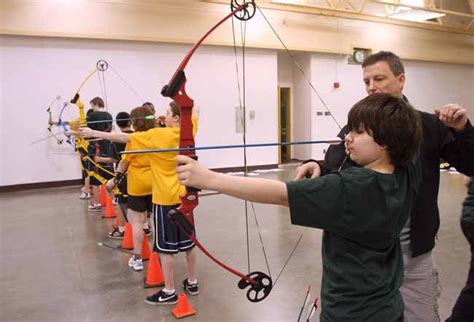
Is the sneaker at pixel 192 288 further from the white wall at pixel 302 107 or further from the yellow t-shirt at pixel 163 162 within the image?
the white wall at pixel 302 107

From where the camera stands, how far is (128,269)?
10.3 feet

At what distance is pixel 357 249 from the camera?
0.99m

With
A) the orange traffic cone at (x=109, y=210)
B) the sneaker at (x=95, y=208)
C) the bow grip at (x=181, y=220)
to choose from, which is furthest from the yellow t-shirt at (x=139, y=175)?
the sneaker at (x=95, y=208)

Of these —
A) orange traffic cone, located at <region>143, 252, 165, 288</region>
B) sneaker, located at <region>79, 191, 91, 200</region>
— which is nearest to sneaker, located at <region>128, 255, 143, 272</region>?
orange traffic cone, located at <region>143, 252, 165, 288</region>

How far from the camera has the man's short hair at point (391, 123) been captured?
94 cm

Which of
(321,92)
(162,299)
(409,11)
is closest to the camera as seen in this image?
(162,299)

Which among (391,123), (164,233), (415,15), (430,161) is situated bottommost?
(164,233)

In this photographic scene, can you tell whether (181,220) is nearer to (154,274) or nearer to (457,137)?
(457,137)

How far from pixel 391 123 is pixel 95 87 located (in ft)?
22.8

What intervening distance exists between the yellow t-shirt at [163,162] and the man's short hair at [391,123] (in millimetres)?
1493

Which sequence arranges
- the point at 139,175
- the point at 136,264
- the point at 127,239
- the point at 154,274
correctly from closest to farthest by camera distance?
1. the point at 154,274
2. the point at 139,175
3. the point at 136,264
4. the point at 127,239

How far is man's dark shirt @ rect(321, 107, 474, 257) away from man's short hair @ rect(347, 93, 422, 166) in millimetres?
402

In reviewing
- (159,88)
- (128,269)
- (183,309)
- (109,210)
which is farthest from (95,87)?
(183,309)

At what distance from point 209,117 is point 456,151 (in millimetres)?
7050
